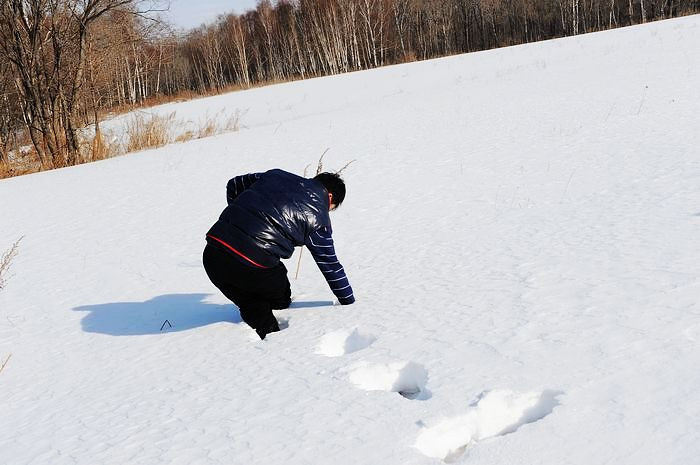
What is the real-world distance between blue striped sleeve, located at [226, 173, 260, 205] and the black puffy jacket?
0.29 meters

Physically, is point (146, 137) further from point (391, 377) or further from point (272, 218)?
point (391, 377)

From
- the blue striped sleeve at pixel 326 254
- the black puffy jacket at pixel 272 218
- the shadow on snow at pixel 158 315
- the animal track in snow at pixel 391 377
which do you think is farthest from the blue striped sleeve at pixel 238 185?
the animal track in snow at pixel 391 377

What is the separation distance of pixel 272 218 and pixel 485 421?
1615 mm

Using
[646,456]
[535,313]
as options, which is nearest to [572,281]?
[535,313]

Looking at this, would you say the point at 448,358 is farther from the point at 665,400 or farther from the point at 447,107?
the point at 447,107

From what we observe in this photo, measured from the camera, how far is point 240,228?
323 cm

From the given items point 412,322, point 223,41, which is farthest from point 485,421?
point 223,41

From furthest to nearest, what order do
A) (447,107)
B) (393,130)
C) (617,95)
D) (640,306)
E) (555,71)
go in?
(555,71), (447,107), (393,130), (617,95), (640,306)

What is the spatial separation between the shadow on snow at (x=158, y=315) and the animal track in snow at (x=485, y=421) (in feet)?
5.69

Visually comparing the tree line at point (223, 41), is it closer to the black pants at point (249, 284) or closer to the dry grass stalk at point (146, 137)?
the dry grass stalk at point (146, 137)

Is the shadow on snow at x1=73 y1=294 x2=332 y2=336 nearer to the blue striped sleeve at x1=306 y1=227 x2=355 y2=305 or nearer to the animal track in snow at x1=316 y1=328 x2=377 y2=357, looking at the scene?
the blue striped sleeve at x1=306 y1=227 x2=355 y2=305

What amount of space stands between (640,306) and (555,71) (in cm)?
1418

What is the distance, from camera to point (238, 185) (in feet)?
11.9

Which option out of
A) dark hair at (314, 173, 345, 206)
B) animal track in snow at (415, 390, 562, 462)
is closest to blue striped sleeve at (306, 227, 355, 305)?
dark hair at (314, 173, 345, 206)
